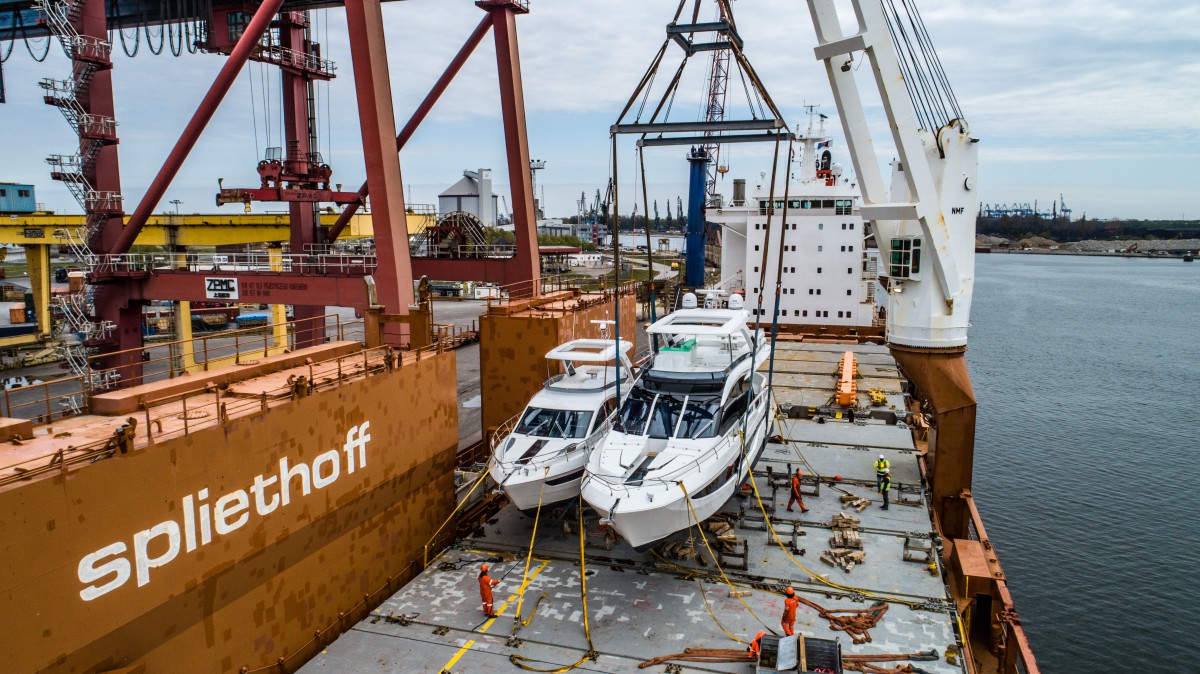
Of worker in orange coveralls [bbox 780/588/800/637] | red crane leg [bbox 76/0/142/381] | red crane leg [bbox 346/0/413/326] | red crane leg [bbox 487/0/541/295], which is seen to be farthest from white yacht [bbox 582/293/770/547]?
red crane leg [bbox 76/0/142/381]

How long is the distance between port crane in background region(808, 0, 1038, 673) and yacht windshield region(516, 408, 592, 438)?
7975 millimetres

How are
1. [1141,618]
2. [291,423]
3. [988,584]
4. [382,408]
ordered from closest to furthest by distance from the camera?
[291,423]
[382,408]
[988,584]
[1141,618]

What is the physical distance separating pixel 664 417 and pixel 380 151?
8.90 meters

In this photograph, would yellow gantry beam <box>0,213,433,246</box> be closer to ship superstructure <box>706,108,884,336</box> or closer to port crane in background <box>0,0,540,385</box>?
port crane in background <box>0,0,540,385</box>

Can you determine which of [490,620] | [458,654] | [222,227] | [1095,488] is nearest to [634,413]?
[490,620]

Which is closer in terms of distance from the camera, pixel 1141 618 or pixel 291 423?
pixel 291 423

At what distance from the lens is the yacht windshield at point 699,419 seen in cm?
1289

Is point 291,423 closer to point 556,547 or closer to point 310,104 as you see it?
point 556,547

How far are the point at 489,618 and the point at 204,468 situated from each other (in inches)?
179

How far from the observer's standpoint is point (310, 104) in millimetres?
22312

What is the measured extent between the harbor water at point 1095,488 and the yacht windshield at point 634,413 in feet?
36.8

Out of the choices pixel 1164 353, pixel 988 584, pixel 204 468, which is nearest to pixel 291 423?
pixel 204 468

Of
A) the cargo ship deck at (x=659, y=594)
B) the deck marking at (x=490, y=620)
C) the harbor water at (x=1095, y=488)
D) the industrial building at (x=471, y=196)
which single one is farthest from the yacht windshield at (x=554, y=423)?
the industrial building at (x=471, y=196)

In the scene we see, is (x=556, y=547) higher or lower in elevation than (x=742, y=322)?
lower
